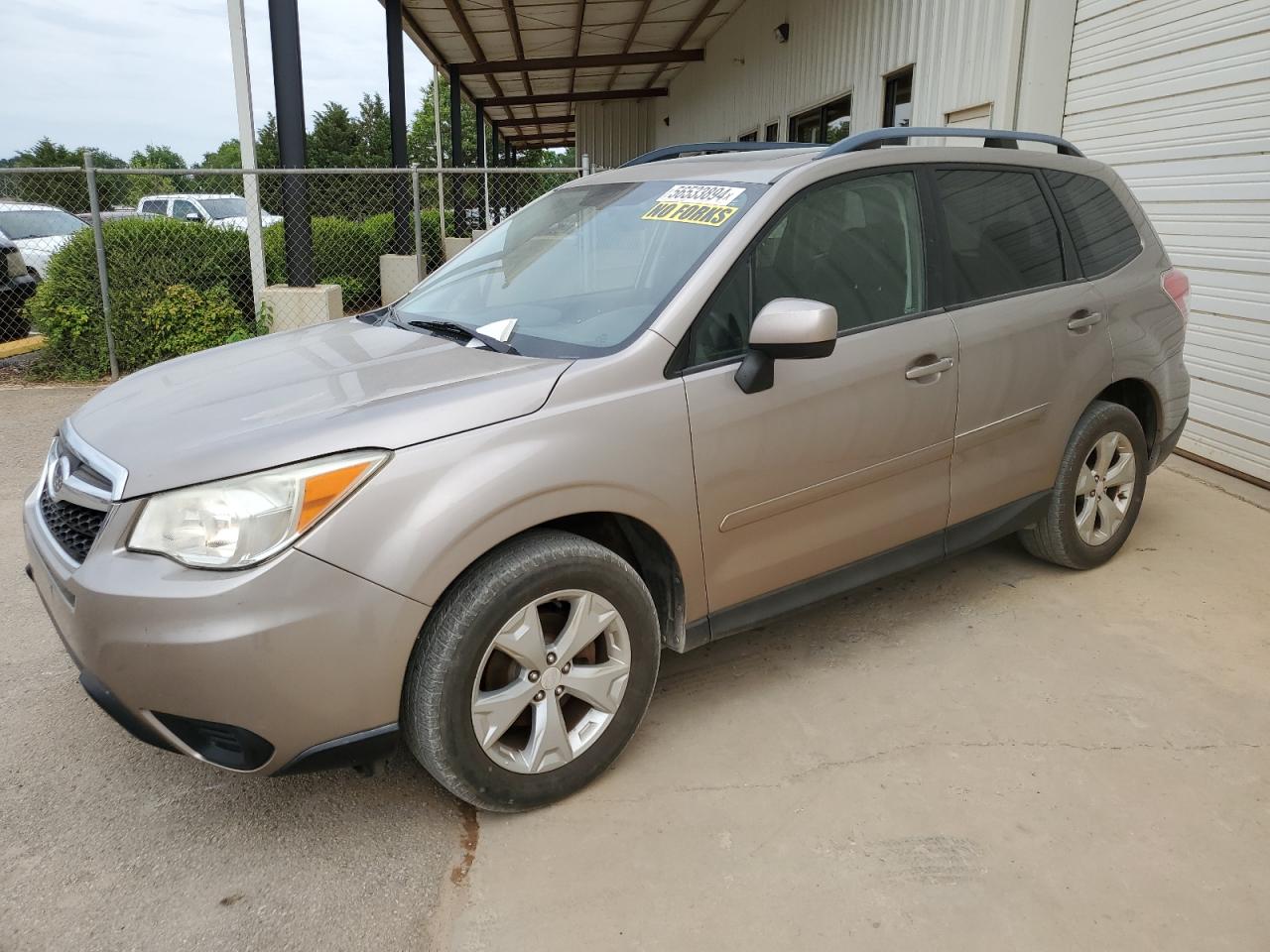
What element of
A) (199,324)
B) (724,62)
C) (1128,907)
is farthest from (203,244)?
Answer: (724,62)

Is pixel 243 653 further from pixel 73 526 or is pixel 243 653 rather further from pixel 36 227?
pixel 36 227

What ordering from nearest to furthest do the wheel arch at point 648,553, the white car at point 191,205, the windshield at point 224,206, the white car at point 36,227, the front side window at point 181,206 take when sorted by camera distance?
the wheel arch at point 648,553 < the white car at point 36,227 < the white car at point 191,205 < the windshield at point 224,206 < the front side window at point 181,206

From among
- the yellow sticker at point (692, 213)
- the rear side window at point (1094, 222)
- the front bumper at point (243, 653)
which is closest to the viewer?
the front bumper at point (243, 653)

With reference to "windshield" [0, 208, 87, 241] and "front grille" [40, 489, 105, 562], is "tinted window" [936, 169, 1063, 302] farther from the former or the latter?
"windshield" [0, 208, 87, 241]

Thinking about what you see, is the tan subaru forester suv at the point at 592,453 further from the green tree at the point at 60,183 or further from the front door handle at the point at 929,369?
the green tree at the point at 60,183

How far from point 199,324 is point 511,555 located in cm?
735

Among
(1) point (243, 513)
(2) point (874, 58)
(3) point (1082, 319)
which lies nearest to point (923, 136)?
(3) point (1082, 319)

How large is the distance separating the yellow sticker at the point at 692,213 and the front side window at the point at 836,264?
163 millimetres

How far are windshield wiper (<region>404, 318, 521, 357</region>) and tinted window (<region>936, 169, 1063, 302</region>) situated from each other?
164 centimetres

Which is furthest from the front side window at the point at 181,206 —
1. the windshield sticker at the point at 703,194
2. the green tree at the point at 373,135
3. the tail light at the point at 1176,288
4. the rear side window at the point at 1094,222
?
the green tree at the point at 373,135

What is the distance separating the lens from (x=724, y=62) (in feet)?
58.2

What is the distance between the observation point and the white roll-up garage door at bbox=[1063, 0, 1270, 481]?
5547mm

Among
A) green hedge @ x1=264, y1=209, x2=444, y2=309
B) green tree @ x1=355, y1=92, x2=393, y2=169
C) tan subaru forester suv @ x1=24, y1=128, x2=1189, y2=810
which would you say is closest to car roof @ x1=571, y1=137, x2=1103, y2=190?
tan subaru forester suv @ x1=24, y1=128, x2=1189, y2=810

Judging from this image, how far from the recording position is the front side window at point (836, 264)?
2.89 m
